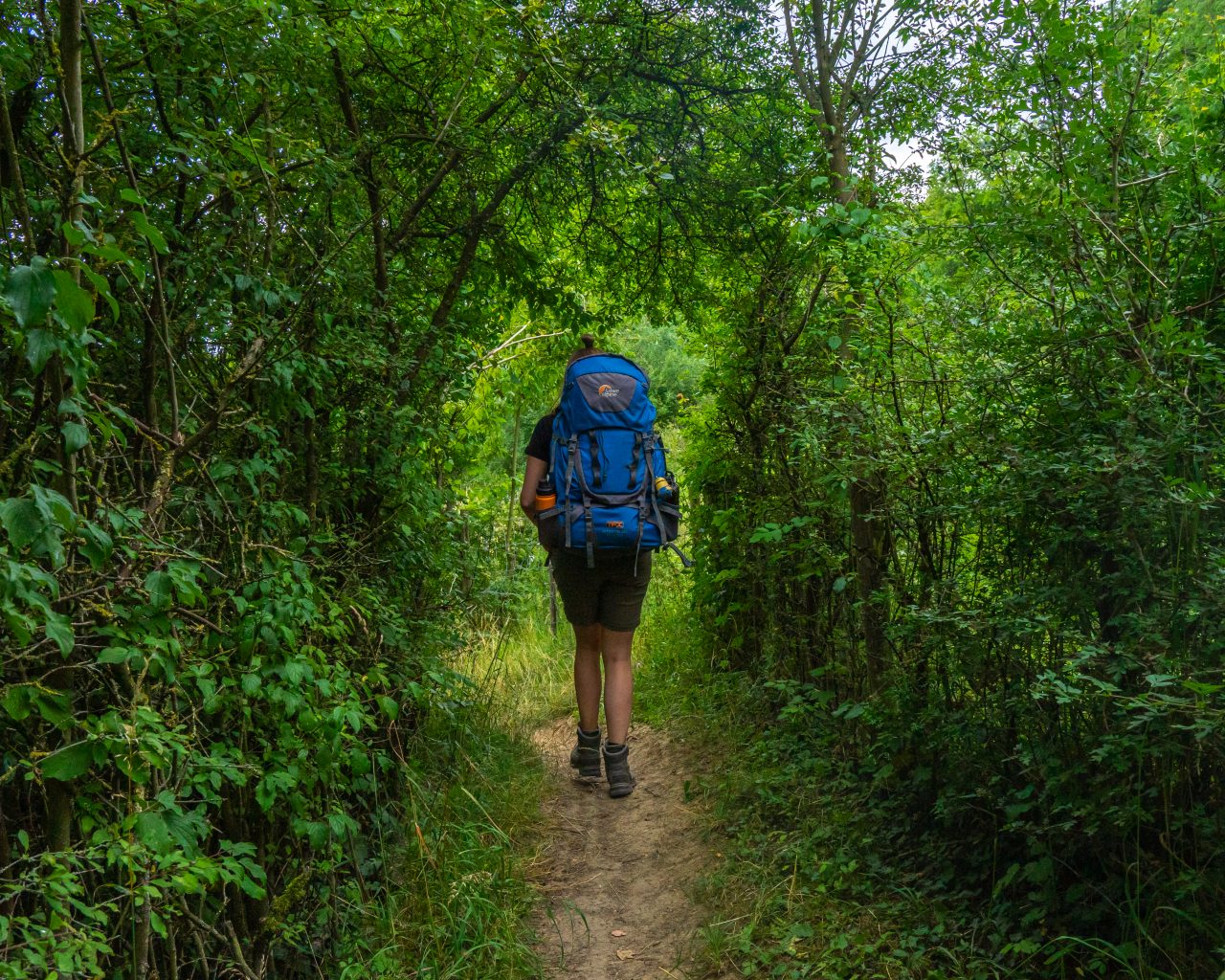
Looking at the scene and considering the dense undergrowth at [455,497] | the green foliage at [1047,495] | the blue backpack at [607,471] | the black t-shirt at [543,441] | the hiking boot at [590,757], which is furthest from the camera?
the hiking boot at [590,757]

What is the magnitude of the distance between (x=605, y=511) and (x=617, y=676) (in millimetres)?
916

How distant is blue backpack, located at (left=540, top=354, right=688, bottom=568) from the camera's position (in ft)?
13.5

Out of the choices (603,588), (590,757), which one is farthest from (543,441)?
(590,757)

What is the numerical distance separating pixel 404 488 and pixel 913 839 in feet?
7.72

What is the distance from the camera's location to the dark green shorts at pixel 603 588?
14.2 feet

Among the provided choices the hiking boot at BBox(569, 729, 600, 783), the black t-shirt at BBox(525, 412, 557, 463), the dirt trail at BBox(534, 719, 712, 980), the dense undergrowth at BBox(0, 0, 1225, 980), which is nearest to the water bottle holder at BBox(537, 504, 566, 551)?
the black t-shirt at BBox(525, 412, 557, 463)

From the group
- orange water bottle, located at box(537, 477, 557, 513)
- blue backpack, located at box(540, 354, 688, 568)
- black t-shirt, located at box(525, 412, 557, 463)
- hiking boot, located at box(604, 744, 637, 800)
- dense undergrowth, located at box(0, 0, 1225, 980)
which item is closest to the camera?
dense undergrowth, located at box(0, 0, 1225, 980)

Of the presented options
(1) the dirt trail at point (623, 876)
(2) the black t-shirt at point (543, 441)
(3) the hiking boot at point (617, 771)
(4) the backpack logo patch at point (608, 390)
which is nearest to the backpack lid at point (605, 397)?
(4) the backpack logo patch at point (608, 390)

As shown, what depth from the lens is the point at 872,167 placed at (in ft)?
14.0

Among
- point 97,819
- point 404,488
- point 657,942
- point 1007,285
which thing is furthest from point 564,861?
point 1007,285

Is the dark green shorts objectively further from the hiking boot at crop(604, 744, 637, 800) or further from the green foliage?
the green foliage

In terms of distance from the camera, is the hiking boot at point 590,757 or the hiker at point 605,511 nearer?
the hiker at point 605,511

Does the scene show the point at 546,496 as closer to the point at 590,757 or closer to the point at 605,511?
the point at 605,511

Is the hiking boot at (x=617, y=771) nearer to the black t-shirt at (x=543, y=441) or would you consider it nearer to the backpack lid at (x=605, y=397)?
the black t-shirt at (x=543, y=441)
